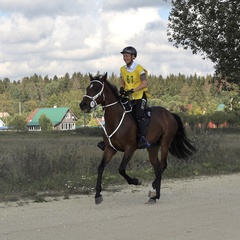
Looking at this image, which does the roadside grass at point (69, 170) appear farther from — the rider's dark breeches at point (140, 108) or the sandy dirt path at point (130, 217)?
the rider's dark breeches at point (140, 108)

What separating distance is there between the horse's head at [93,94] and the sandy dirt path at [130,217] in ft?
6.42

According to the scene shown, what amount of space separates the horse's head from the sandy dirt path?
6.42ft

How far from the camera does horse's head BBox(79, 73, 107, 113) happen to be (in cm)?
959

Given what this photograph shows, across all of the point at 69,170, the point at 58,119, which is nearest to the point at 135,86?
the point at 69,170

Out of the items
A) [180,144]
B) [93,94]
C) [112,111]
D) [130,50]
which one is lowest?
[180,144]

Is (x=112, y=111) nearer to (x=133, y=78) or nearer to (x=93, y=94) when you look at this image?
(x=93, y=94)

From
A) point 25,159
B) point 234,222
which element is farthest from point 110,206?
point 25,159

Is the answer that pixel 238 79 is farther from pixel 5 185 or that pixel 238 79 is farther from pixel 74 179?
pixel 5 185

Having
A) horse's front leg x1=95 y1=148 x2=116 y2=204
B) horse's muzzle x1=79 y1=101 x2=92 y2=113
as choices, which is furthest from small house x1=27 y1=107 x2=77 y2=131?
horse's muzzle x1=79 y1=101 x2=92 y2=113

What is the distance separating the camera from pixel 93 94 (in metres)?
9.87

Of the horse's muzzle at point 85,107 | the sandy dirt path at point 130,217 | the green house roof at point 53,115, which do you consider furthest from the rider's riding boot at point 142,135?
the green house roof at point 53,115

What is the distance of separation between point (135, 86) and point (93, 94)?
112 cm

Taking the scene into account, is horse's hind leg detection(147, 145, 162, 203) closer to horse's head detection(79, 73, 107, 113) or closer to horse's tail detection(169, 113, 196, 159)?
horse's tail detection(169, 113, 196, 159)

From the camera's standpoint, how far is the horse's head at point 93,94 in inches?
378
